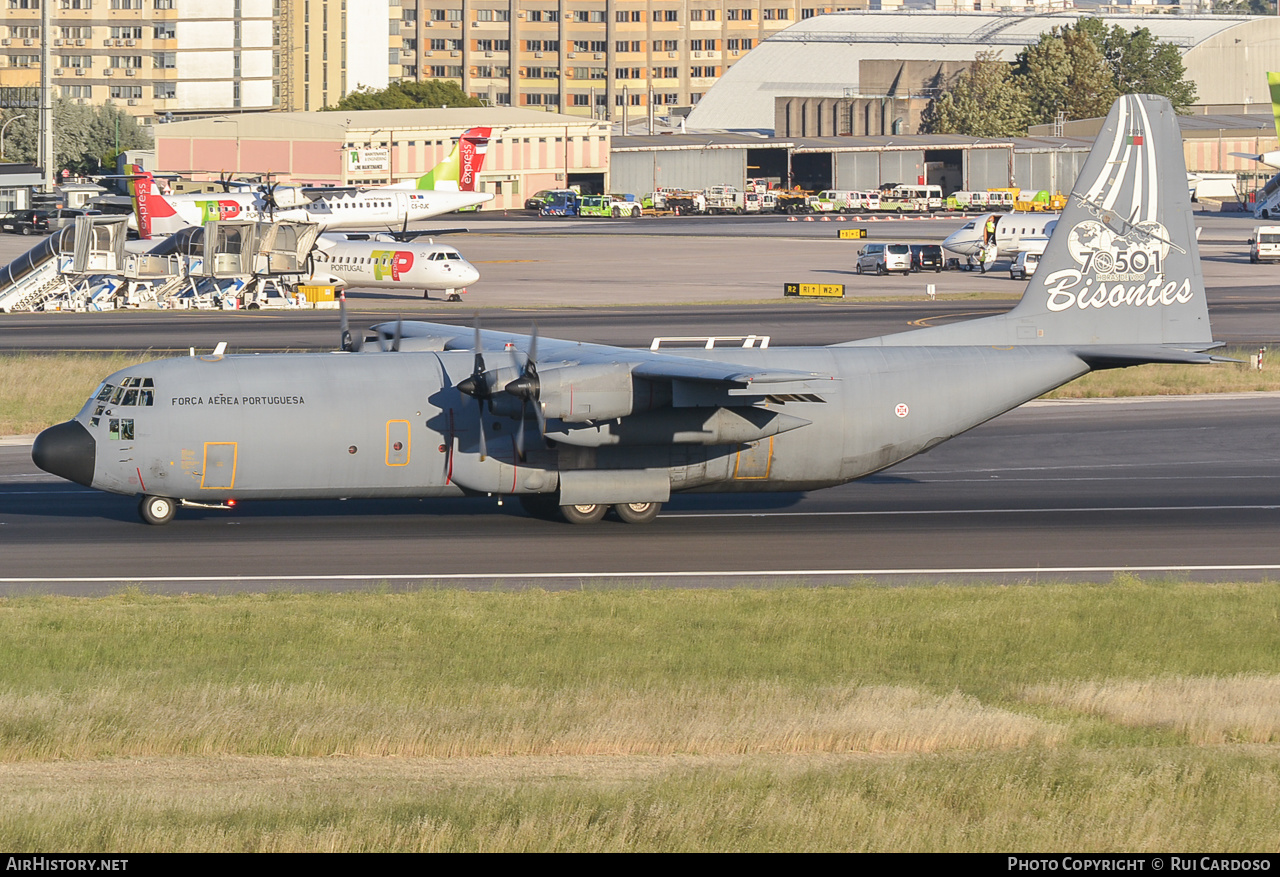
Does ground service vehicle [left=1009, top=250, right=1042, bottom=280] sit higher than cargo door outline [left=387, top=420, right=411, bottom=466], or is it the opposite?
ground service vehicle [left=1009, top=250, right=1042, bottom=280]

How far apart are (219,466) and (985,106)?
162 metres

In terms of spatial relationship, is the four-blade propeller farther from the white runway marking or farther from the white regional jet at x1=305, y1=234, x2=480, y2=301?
the white regional jet at x1=305, y1=234, x2=480, y2=301

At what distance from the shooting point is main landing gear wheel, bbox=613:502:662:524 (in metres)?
30.7

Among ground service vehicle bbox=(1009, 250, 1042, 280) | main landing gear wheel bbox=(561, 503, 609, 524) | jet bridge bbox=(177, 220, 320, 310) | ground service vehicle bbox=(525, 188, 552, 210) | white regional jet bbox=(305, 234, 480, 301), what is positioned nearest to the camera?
main landing gear wheel bbox=(561, 503, 609, 524)

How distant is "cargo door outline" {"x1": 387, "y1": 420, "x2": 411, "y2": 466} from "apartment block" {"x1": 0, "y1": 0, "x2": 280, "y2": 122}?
167003mm

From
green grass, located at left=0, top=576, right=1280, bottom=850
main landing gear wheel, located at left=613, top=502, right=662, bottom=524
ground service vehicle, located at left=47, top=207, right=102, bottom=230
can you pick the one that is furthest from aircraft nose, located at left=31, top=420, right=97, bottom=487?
ground service vehicle, located at left=47, top=207, right=102, bottom=230

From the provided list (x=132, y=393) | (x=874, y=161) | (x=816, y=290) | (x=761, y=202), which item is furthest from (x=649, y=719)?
(x=874, y=161)

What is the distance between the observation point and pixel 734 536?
→ 2984 cm

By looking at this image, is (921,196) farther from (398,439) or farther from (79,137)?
(398,439)

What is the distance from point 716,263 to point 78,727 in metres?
83.1

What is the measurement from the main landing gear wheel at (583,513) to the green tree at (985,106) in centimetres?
15495

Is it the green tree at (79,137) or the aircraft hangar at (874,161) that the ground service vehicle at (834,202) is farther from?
the green tree at (79,137)
